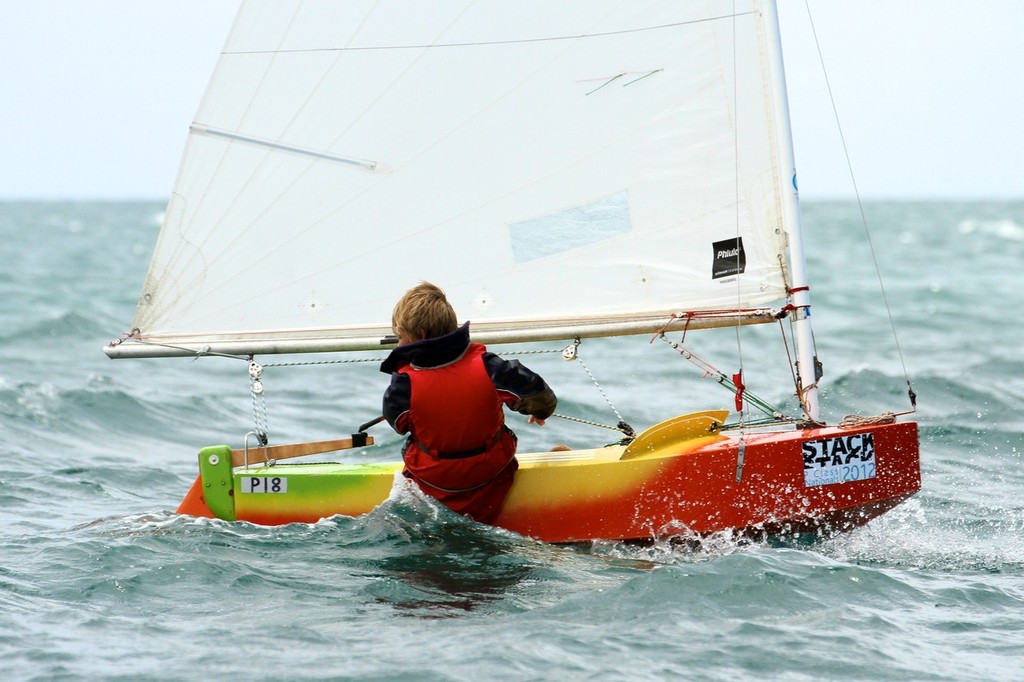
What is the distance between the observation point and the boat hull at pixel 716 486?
424 cm

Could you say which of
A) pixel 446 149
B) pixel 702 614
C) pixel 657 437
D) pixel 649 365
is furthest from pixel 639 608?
pixel 649 365

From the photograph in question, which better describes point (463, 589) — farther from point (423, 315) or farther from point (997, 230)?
point (997, 230)

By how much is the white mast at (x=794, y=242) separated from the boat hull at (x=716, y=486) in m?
0.20

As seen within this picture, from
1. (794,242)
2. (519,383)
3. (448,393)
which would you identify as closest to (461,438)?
(448,393)

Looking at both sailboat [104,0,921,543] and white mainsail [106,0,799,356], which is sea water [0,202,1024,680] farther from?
white mainsail [106,0,799,356]

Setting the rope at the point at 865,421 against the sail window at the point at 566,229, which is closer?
the rope at the point at 865,421

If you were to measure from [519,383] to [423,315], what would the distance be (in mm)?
421

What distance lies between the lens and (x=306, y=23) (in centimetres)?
463

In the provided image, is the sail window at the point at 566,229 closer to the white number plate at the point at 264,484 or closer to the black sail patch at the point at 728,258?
the black sail patch at the point at 728,258

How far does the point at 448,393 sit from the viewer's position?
420cm

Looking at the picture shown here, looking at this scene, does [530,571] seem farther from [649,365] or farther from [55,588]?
[649,365]

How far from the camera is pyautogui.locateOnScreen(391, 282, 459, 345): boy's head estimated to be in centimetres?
420

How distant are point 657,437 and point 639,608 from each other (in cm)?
82

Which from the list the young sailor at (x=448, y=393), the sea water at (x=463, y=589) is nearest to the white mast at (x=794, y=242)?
the sea water at (x=463, y=589)
